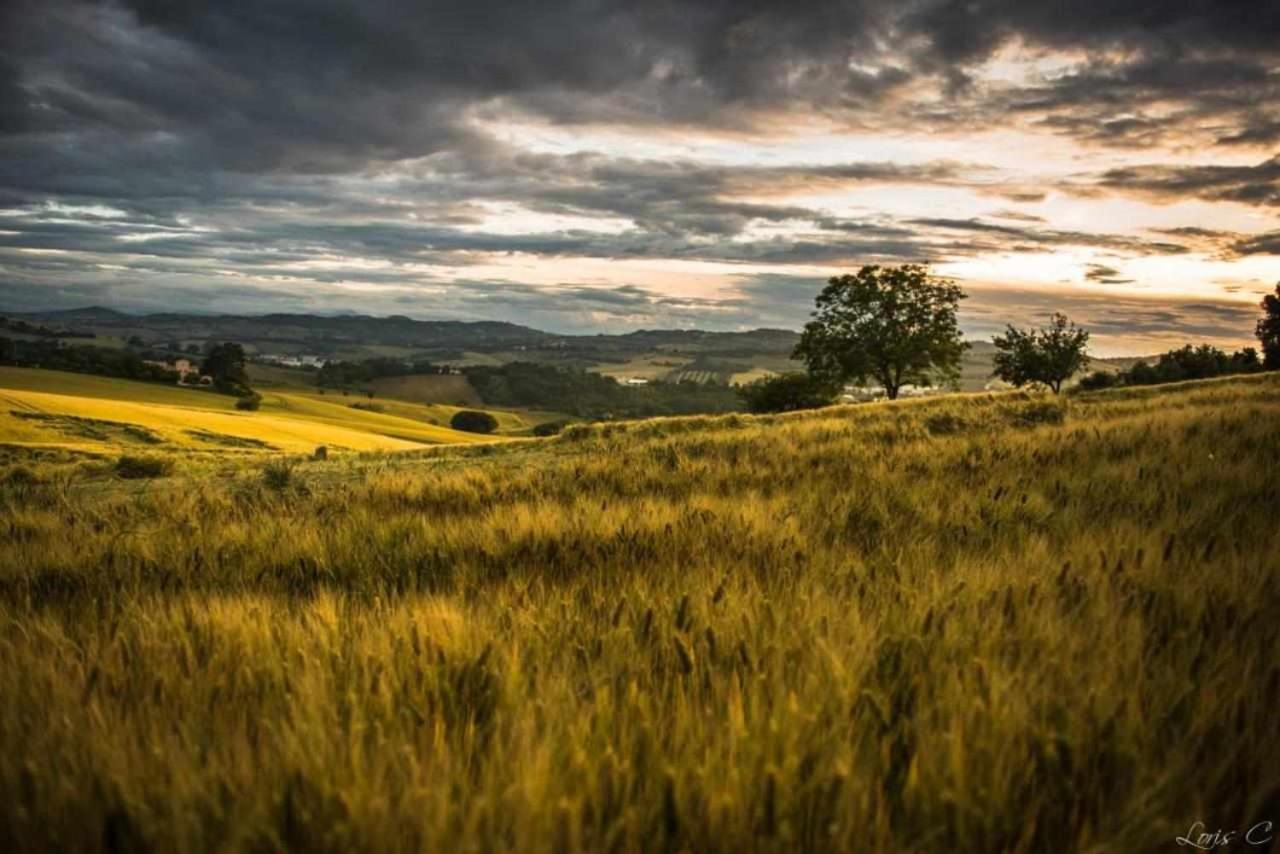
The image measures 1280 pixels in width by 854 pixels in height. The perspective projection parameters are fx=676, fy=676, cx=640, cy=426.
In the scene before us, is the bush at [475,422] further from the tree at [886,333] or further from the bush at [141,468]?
the bush at [141,468]

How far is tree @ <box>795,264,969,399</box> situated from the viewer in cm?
6281

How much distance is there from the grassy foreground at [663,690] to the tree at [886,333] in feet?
205

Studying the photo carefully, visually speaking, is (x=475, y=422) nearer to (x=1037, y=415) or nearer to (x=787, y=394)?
(x=787, y=394)

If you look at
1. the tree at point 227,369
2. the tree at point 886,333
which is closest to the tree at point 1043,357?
the tree at point 886,333

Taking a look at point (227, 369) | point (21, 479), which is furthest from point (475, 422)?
point (21, 479)

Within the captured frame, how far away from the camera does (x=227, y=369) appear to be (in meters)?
123

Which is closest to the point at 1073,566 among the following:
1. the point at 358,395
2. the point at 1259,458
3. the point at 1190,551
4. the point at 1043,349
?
the point at 1190,551

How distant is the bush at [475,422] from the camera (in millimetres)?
132625

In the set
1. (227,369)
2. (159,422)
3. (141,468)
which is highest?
(227,369)

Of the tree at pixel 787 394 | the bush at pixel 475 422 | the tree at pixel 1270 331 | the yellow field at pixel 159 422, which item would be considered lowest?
the bush at pixel 475 422

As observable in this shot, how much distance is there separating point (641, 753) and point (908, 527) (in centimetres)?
277

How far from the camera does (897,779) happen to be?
54.2 inches

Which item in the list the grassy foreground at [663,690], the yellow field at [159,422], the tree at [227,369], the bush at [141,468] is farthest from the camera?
the tree at [227,369]

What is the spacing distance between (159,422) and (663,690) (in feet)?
222
